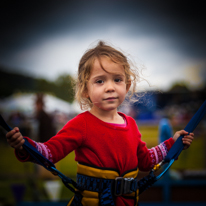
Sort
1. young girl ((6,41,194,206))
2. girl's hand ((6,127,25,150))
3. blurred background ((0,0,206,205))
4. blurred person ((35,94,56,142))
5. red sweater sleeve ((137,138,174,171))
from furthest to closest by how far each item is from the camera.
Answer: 1. blurred person ((35,94,56,142))
2. blurred background ((0,0,206,205))
3. red sweater sleeve ((137,138,174,171))
4. young girl ((6,41,194,206))
5. girl's hand ((6,127,25,150))

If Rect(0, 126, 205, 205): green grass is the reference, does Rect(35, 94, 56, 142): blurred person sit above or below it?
above

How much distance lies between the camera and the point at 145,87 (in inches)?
37.2

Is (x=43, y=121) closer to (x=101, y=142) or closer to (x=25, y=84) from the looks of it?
(x=25, y=84)

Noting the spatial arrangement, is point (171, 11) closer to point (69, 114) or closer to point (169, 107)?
point (169, 107)

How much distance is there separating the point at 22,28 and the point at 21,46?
8.2 inches

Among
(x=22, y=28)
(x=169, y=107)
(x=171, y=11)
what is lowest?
(x=169, y=107)

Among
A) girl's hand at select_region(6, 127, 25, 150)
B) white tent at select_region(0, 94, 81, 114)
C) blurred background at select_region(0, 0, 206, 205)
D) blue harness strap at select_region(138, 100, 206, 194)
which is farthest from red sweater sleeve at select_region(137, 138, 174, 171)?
white tent at select_region(0, 94, 81, 114)

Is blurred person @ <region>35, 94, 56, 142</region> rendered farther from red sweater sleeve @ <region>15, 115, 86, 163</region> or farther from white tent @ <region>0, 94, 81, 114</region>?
red sweater sleeve @ <region>15, 115, 86, 163</region>

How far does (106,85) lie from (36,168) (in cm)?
211

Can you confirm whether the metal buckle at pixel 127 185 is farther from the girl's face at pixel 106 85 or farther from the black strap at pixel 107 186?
the girl's face at pixel 106 85

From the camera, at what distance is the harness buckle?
730 mm

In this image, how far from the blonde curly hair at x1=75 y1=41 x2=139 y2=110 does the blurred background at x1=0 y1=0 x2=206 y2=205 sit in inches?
42.1

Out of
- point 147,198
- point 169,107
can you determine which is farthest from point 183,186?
point 169,107

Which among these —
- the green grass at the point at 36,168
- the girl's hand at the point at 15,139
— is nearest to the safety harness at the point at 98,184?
the girl's hand at the point at 15,139
